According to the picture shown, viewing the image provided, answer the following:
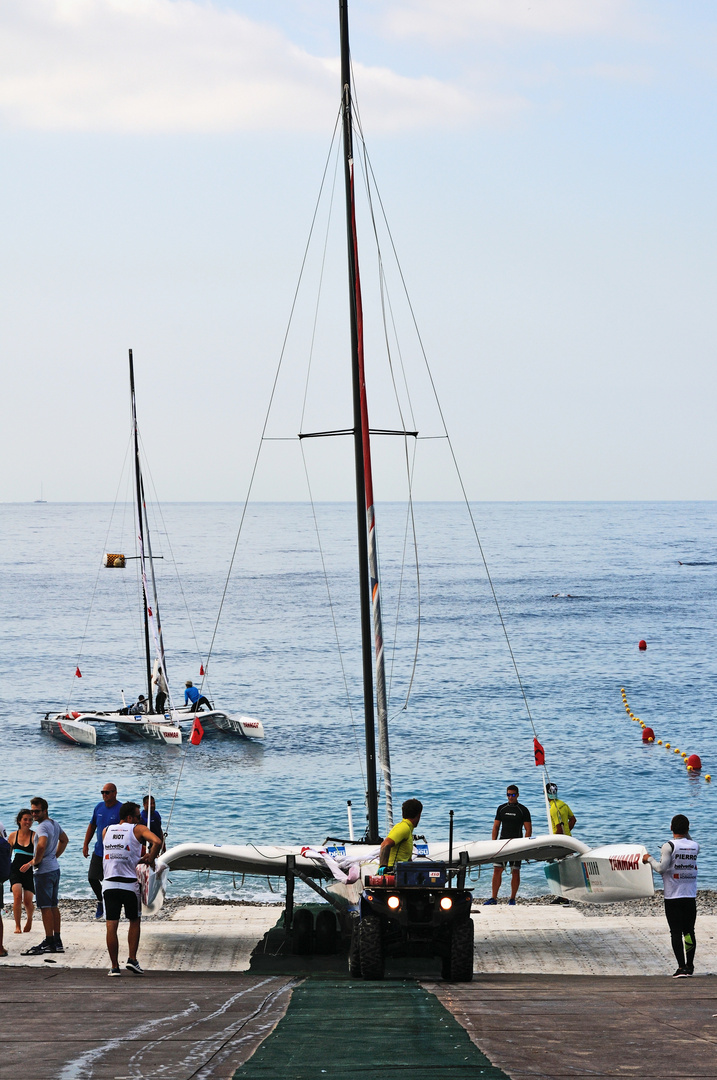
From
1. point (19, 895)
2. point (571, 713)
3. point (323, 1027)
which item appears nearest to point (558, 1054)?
point (323, 1027)

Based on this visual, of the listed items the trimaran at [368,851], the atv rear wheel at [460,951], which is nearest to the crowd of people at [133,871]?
the atv rear wheel at [460,951]

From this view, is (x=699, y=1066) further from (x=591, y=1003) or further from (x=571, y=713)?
(x=571, y=713)

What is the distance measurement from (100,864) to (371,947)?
4.95m

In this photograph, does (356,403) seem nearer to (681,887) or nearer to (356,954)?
(356,954)

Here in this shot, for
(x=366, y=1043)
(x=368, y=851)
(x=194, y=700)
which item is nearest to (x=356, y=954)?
(x=368, y=851)

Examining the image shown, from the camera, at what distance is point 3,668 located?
5588 cm

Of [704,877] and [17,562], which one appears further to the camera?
[17,562]

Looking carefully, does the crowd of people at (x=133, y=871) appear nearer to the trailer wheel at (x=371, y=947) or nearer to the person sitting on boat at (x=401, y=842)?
the person sitting on boat at (x=401, y=842)

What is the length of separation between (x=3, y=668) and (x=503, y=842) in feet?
155

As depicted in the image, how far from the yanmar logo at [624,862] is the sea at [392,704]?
332 centimetres

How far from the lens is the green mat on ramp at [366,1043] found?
598 cm

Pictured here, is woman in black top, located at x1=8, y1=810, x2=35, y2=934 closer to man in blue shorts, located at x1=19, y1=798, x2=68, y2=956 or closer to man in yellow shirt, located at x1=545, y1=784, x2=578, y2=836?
man in blue shorts, located at x1=19, y1=798, x2=68, y2=956

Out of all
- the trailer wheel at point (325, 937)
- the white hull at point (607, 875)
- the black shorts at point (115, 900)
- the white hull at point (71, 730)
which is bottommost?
the white hull at point (71, 730)

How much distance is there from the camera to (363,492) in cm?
1448
